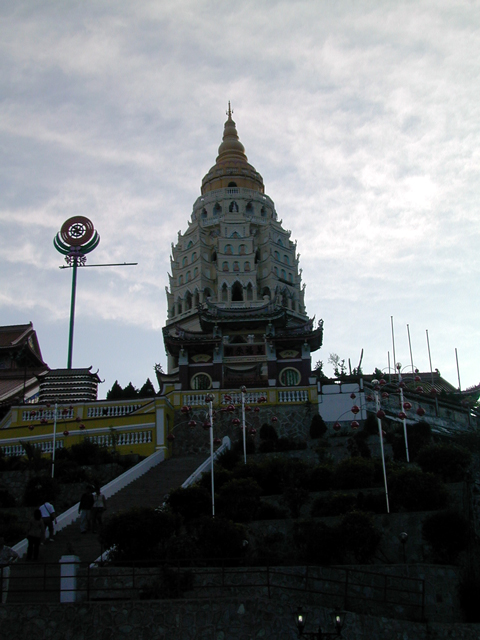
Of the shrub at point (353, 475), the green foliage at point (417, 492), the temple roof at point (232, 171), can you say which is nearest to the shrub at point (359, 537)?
the green foliage at point (417, 492)

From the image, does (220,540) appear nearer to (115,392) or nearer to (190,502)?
(190,502)

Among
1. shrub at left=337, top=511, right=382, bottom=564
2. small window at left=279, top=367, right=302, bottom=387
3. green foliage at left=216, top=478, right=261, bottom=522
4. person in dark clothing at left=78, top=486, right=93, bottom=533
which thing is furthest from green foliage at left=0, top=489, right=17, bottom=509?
small window at left=279, top=367, right=302, bottom=387

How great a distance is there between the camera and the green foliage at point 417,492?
2453 centimetres

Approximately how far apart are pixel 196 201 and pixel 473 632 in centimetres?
6585

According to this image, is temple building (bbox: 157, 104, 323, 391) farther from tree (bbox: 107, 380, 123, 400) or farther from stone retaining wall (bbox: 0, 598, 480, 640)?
stone retaining wall (bbox: 0, 598, 480, 640)

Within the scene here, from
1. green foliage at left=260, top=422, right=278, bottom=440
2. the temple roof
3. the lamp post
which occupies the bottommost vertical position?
the lamp post

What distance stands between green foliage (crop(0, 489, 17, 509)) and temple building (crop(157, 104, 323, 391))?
18.8 metres

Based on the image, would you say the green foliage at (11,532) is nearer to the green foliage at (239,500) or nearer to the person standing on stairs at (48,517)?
the person standing on stairs at (48,517)

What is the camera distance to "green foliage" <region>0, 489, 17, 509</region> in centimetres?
3036

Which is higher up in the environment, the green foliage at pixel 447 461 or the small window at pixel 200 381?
the small window at pixel 200 381

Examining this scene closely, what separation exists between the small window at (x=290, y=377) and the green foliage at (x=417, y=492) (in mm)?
23400

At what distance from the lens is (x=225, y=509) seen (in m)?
25.1

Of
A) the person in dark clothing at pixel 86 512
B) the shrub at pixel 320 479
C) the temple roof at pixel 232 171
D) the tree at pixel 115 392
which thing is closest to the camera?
the person in dark clothing at pixel 86 512

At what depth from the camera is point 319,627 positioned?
1766cm
